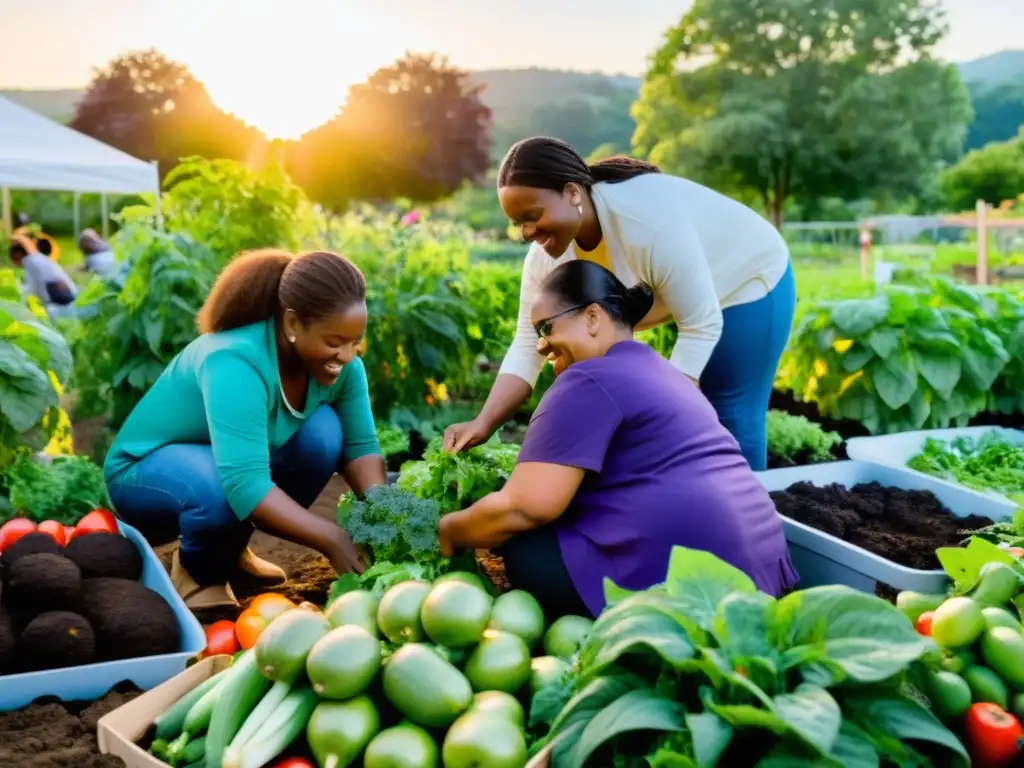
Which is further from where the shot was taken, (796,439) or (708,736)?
(796,439)

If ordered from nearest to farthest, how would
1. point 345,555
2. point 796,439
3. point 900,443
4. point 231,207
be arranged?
point 345,555, point 900,443, point 796,439, point 231,207

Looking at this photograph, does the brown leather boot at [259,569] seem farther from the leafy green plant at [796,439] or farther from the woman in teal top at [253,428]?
the leafy green plant at [796,439]

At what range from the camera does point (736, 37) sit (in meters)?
41.8

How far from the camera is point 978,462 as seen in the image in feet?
15.1

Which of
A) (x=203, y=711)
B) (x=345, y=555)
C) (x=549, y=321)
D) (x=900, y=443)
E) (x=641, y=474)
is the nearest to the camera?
(x=203, y=711)

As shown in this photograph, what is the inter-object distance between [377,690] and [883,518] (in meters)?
2.32

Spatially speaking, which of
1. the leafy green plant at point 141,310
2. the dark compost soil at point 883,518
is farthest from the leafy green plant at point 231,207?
the dark compost soil at point 883,518

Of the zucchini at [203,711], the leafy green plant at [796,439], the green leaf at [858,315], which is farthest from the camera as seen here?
the green leaf at [858,315]

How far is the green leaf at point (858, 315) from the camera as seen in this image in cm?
544

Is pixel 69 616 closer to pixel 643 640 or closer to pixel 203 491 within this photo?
pixel 203 491

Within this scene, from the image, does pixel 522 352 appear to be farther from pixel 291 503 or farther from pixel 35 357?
pixel 35 357

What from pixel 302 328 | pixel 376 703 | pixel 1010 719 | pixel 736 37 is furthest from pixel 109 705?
pixel 736 37

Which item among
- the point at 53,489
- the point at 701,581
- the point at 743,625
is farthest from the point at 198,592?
the point at 743,625

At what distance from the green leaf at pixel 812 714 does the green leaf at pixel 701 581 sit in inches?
10.1
